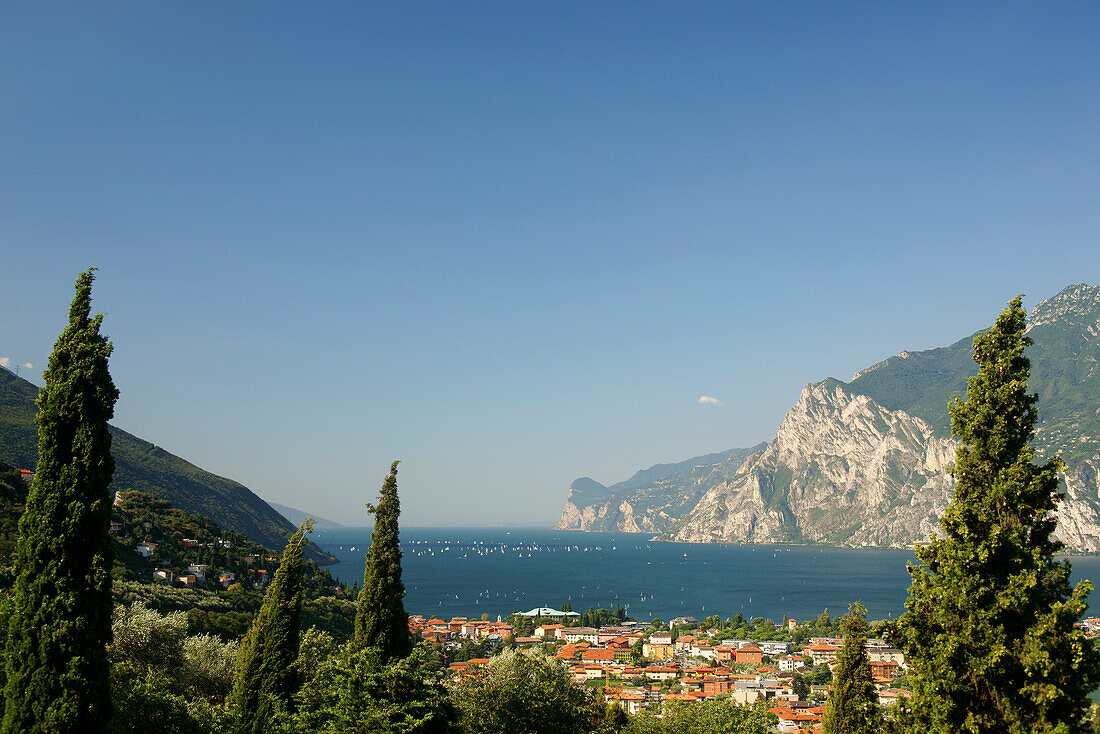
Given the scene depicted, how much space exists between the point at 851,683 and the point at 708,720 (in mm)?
5188

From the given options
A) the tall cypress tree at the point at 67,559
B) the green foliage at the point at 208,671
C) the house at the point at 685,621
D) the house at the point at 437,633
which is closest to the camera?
the tall cypress tree at the point at 67,559

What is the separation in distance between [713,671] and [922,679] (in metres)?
73.8

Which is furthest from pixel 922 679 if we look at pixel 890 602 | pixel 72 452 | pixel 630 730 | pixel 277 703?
pixel 890 602

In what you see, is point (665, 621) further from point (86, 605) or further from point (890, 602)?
point (86, 605)

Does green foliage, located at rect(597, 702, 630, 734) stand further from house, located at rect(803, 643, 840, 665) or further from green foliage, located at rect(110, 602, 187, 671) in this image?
house, located at rect(803, 643, 840, 665)

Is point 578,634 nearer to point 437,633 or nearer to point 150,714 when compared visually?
point 437,633

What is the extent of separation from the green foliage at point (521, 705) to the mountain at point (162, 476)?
316 ft

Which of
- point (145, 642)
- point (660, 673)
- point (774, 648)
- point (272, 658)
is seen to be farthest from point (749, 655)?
point (272, 658)

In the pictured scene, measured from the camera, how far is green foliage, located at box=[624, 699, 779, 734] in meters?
18.3

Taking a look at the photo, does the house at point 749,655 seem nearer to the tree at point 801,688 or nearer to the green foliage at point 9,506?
the tree at point 801,688

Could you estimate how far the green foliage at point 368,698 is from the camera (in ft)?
40.3

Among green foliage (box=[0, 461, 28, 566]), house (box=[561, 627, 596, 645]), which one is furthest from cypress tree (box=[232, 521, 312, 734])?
house (box=[561, 627, 596, 645])

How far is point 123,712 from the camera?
13.8m

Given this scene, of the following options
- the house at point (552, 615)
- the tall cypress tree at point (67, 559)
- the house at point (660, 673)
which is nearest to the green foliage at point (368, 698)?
the tall cypress tree at point (67, 559)
